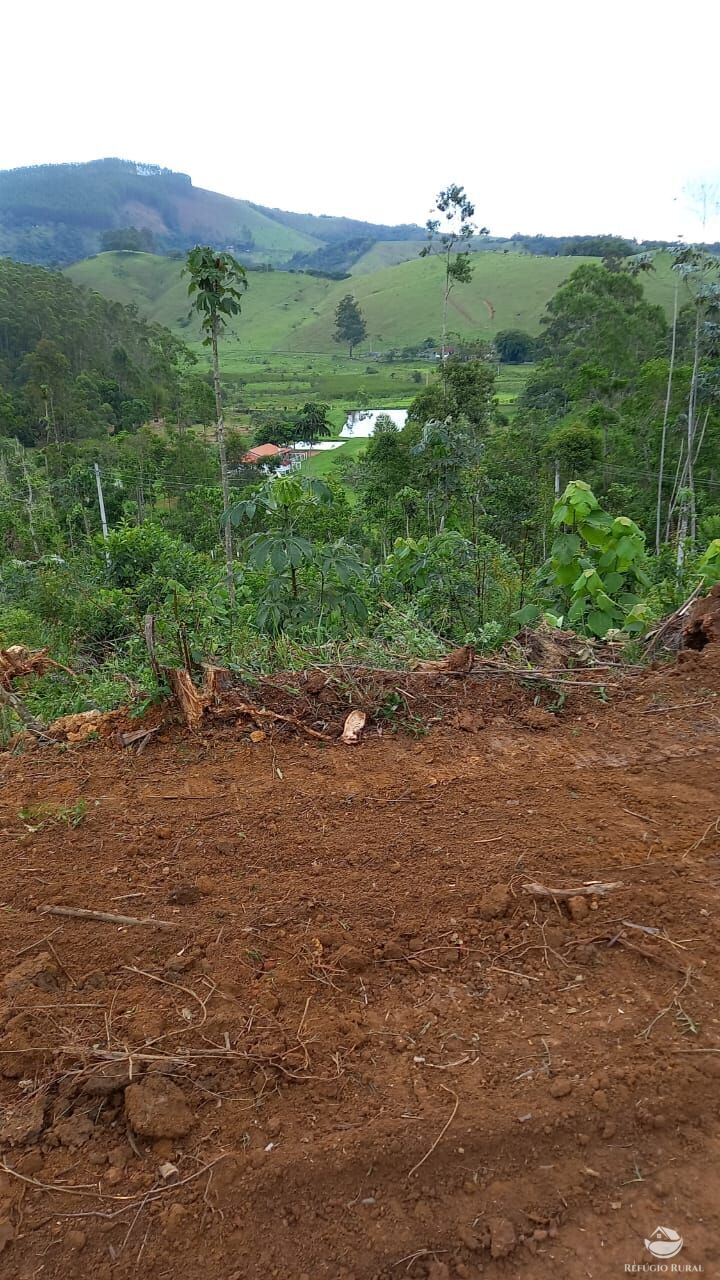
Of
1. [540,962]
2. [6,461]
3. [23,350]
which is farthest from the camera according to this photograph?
[23,350]

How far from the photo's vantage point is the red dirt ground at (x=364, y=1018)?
4.87 feet


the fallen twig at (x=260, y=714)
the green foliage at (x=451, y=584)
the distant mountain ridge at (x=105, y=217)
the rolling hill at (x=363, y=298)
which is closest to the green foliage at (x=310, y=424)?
the green foliage at (x=451, y=584)

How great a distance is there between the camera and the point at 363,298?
92.1 meters

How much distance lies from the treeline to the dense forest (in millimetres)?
156

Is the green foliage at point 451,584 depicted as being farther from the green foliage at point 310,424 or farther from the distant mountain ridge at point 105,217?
the distant mountain ridge at point 105,217

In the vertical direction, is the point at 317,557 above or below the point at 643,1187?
above

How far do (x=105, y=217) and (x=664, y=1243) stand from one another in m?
203

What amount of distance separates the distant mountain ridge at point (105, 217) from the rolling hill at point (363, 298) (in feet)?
89.1

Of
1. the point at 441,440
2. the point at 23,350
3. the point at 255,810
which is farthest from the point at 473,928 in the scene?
the point at 23,350

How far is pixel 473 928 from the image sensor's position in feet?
7.26

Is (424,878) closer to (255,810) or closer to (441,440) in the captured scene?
(255,810)

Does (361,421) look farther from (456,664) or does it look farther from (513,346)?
(456,664)

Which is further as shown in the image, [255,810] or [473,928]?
[255,810]

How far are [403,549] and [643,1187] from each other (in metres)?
5.21
